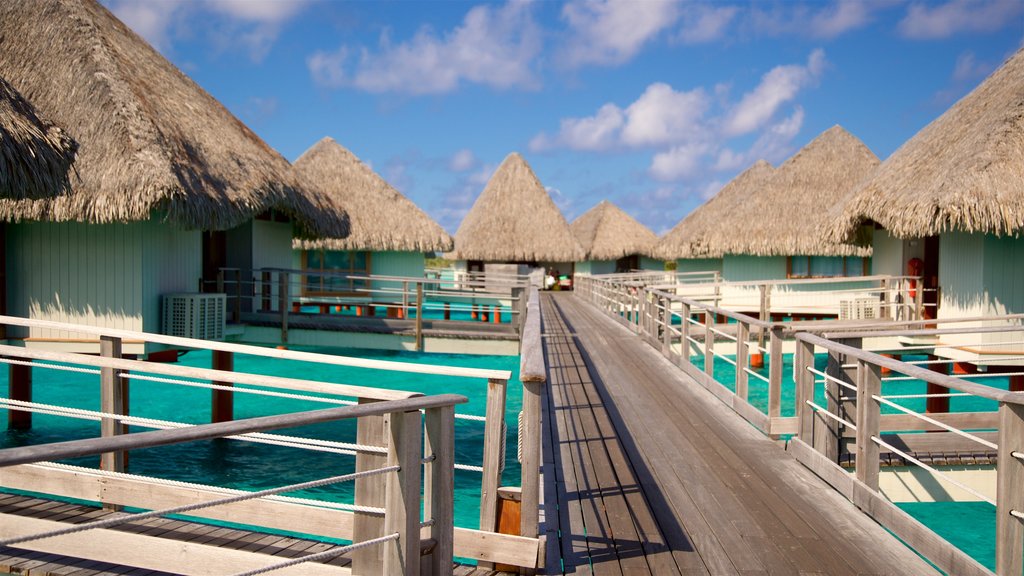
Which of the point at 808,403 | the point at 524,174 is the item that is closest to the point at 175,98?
the point at 808,403

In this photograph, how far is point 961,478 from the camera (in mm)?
7059

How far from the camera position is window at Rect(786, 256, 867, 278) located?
72.8ft

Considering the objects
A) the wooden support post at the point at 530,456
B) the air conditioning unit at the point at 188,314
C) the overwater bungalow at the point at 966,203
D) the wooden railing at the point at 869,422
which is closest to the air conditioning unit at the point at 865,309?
the overwater bungalow at the point at 966,203

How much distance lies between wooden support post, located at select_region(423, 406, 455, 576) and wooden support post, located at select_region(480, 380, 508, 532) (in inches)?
18.7

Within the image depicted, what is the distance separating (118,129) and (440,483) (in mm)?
8941

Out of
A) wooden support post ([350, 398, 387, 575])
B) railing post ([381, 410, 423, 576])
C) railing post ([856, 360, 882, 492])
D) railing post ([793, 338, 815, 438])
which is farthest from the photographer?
railing post ([793, 338, 815, 438])

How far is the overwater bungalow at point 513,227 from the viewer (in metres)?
32.8

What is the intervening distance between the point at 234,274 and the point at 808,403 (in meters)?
11.0

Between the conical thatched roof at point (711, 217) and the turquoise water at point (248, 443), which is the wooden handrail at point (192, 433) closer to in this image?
the turquoise water at point (248, 443)

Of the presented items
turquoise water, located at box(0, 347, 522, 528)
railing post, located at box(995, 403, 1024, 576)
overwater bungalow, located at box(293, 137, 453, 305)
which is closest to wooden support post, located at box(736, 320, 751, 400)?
turquoise water, located at box(0, 347, 522, 528)

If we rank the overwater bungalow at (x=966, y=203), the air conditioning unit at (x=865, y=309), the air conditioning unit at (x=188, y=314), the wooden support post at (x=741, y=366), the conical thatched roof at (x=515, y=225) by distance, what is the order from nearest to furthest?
the wooden support post at (x=741, y=366), the air conditioning unit at (x=188, y=314), the overwater bungalow at (x=966, y=203), the air conditioning unit at (x=865, y=309), the conical thatched roof at (x=515, y=225)

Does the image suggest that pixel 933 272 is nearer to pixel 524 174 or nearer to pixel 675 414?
pixel 675 414

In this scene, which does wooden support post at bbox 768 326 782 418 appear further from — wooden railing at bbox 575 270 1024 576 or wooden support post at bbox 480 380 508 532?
wooden support post at bbox 480 380 508 532

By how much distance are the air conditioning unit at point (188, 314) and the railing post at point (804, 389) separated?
7.94 m
